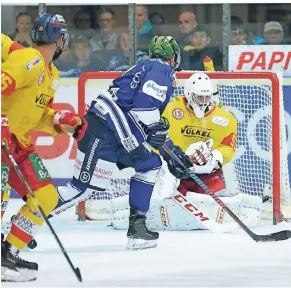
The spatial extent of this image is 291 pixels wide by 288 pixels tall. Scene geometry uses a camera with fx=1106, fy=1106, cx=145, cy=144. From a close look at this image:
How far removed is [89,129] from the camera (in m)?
5.32

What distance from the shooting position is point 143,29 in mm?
7590

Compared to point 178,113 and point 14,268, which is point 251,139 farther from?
point 14,268

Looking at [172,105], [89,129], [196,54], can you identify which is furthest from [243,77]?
[89,129]

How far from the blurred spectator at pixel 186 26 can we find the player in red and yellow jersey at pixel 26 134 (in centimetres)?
318

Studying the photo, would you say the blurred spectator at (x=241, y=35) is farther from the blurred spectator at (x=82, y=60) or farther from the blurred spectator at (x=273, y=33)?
the blurred spectator at (x=82, y=60)

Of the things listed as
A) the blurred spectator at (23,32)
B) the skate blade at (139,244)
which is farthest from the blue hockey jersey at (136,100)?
the blurred spectator at (23,32)

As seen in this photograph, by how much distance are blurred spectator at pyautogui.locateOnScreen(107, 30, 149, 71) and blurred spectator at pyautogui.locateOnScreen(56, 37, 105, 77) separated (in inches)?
3.1

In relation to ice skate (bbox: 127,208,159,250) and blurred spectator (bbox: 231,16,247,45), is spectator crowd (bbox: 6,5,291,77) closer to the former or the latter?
blurred spectator (bbox: 231,16,247,45)

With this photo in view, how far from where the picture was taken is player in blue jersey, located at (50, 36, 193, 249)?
17.0 feet

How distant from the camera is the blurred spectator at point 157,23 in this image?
7.60 meters

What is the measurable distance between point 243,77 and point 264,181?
649 millimetres

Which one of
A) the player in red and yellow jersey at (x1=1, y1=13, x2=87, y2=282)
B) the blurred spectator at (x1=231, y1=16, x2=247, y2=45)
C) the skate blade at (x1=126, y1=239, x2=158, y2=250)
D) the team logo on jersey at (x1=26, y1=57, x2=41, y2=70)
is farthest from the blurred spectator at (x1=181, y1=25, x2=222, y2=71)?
the team logo on jersey at (x1=26, y1=57, x2=41, y2=70)

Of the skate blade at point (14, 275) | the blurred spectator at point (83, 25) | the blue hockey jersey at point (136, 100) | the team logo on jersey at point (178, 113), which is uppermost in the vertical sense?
the blue hockey jersey at point (136, 100)

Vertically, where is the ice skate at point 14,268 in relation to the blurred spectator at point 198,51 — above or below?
above
